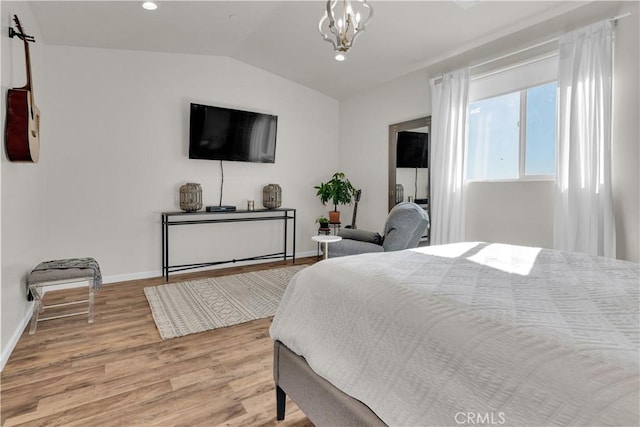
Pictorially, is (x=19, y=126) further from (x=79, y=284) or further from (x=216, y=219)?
(x=216, y=219)

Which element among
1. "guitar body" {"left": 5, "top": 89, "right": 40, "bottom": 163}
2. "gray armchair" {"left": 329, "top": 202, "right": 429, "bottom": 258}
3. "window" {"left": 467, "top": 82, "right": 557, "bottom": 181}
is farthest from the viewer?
"gray armchair" {"left": 329, "top": 202, "right": 429, "bottom": 258}

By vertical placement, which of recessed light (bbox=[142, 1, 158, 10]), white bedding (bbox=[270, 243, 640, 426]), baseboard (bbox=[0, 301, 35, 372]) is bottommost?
baseboard (bbox=[0, 301, 35, 372])

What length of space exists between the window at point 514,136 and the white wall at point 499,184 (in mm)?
155

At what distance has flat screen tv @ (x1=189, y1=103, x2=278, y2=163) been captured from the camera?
430cm

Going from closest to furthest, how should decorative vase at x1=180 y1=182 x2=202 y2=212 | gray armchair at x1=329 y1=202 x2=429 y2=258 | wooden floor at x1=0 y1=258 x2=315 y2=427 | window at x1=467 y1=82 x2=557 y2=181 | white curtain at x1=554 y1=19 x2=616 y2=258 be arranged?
1. wooden floor at x1=0 y1=258 x2=315 y2=427
2. white curtain at x1=554 y1=19 x2=616 y2=258
3. window at x1=467 y1=82 x2=557 y2=181
4. gray armchair at x1=329 y1=202 x2=429 y2=258
5. decorative vase at x1=180 y1=182 x2=202 y2=212

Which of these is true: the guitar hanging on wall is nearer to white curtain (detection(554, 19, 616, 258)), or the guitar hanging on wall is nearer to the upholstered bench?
the upholstered bench

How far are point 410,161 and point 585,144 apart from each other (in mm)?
1958

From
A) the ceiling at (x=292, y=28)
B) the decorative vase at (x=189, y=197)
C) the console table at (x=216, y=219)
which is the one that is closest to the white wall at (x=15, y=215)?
the ceiling at (x=292, y=28)

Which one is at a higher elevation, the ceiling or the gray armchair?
the ceiling

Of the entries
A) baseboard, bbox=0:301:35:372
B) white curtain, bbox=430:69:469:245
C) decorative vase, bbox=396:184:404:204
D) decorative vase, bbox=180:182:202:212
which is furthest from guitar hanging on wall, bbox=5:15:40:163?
decorative vase, bbox=396:184:404:204

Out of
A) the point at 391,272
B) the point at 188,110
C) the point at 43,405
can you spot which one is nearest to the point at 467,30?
the point at 391,272

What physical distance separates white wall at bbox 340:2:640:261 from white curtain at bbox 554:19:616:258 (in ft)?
0.26

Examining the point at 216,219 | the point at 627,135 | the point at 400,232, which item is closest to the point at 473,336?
the point at 400,232

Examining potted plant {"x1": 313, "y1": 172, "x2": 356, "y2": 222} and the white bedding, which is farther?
potted plant {"x1": 313, "y1": 172, "x2": 356, "y2": 222}
